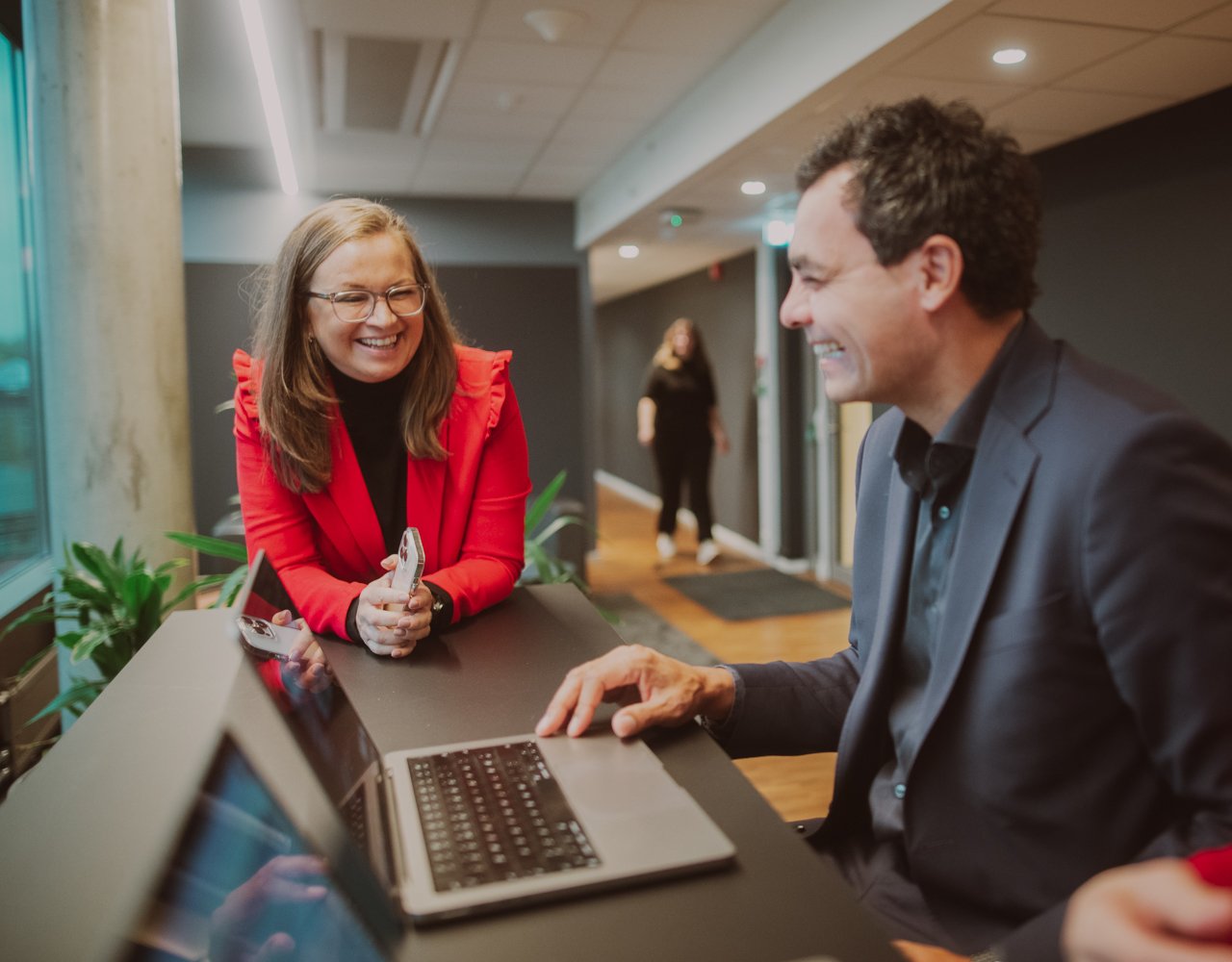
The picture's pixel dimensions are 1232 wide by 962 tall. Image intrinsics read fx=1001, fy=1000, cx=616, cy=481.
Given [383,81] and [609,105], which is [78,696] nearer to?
[383,81]

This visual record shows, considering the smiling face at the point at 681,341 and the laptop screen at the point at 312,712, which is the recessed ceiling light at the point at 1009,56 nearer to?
the laptop screen at the point at 312,712

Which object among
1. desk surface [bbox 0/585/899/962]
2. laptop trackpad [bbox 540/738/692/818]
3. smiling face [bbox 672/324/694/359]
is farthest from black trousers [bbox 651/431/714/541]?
laptop trackpad [bbox 540/738/692/818]

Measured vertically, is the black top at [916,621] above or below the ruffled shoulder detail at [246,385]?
below

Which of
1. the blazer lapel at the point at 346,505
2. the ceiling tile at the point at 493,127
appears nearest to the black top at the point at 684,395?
the ceiling tile at the point at 493,127

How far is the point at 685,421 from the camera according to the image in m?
7.79

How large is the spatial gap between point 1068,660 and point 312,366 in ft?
4.30

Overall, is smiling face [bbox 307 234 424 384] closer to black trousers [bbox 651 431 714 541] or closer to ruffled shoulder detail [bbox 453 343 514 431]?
ruffled shoulder detail [bbox 453 343 514 431]

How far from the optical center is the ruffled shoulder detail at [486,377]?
183cm

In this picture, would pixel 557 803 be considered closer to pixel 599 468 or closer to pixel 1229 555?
pixel 1229 555

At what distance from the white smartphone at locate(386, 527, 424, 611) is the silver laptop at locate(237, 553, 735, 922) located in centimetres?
31

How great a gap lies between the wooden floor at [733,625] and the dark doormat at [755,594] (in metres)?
0.10

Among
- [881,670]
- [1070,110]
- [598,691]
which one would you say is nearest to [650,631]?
[1070,110]

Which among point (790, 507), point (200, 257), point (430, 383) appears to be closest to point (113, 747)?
point (430, 383)

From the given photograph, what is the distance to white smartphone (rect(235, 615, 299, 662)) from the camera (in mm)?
932
